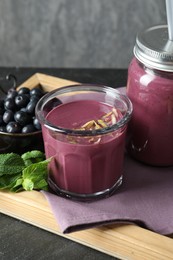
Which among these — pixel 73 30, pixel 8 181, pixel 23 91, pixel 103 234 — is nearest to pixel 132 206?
pixel 103 234

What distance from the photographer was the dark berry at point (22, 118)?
0.78 metres

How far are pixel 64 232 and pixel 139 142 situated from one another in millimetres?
196

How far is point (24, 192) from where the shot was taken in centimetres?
72

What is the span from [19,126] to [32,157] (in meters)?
0.06

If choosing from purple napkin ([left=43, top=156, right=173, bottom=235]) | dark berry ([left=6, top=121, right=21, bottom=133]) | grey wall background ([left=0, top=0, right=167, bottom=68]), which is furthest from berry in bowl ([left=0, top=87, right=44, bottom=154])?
grey wall background ([left=0, top=0, right=167, bottom=68])

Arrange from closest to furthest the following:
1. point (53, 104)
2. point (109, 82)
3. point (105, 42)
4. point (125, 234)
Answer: point (125, 234), point (53, 104), point (109, 82), point (105, 42)

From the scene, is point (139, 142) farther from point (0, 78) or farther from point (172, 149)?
point (0, 78)

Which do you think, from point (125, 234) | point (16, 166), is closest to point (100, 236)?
point (125, 234)

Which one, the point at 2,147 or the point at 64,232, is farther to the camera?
the point at 2,147

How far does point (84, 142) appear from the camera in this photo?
0.68 meters

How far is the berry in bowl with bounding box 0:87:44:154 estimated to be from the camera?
0.77m

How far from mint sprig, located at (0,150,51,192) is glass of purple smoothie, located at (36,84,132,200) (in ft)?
0.06

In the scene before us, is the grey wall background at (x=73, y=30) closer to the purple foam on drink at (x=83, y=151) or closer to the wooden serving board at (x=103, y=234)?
the purple foam on drink at (x=83, y=151)

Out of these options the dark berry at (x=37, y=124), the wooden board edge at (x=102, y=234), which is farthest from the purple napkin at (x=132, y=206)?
the dark berry at (x=37, y=124)
